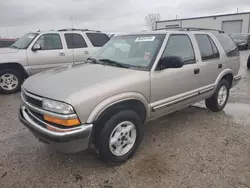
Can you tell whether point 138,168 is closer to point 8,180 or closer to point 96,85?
point 96,85

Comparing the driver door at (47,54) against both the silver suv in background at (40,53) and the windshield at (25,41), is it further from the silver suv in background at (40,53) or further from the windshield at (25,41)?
the windshield at (25,41)

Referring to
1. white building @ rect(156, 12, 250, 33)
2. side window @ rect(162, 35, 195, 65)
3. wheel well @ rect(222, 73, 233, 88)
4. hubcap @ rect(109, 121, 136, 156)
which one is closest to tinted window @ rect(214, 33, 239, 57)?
wheel well @ rect(222, 73, 233, 88)

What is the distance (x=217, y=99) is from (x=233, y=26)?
109ft

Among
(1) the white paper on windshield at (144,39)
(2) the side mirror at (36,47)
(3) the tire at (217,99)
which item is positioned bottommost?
(3) the tire at (217,99)

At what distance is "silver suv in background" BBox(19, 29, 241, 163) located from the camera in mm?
2504

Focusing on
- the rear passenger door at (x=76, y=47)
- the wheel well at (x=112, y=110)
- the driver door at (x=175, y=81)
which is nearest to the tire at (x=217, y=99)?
the driver door at (x=175, y=81)

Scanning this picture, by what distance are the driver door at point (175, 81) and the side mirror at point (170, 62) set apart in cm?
11

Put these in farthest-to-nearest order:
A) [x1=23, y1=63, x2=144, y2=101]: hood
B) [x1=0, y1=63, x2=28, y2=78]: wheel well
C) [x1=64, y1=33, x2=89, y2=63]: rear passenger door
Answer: [x1=64, y1=33, x2=89, y2=63]: rear passenger door → [x1=0, y1=63, x2=28, y2=78]: wheel well → [x1=23, y1=63, x2=144, y2=101]: hood

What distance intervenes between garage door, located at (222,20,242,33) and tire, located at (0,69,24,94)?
33605 millimetres

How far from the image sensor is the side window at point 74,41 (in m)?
7.25

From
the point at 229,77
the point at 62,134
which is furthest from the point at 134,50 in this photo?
the point at 229,77

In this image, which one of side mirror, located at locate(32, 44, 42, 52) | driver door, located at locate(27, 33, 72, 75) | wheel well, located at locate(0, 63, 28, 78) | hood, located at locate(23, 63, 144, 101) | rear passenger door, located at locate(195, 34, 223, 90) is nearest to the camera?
hood, located at locate(23, 63, 144, 101)

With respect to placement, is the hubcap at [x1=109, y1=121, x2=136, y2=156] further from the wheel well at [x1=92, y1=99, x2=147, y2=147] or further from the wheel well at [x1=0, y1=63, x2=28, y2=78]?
the wheel well at [x1=0, y1=63, x2=28, y2=78]

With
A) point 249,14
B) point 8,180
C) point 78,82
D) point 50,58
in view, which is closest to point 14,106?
point 50,58
